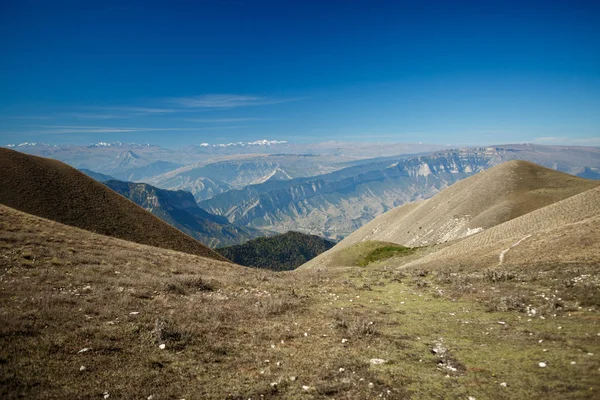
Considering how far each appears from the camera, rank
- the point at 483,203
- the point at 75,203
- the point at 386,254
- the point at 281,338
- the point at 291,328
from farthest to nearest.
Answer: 1. the point at 483,203
2. the point at 386,254
3. the point at 75,203
4. the point at 291,328
5. the point at 281,338

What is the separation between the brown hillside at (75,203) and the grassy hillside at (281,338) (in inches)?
1217

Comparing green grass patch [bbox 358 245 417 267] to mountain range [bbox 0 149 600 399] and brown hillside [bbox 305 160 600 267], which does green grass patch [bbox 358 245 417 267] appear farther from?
mountain range [bbox 0 149 600 399]

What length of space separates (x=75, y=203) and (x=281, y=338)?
189ft

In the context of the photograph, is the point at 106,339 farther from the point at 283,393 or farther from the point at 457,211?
the point at 457,211

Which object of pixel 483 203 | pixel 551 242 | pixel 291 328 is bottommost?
pixel 483 203

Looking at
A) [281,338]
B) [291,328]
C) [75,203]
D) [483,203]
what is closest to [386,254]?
[483,203]

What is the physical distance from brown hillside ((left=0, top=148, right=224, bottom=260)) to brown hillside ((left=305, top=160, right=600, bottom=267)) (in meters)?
41.7

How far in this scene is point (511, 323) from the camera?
12.9 meters

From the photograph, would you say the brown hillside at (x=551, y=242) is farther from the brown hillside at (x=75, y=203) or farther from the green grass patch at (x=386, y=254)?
the brown hillside at (x=75, y=203)

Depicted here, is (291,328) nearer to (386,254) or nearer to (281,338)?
(281,338)

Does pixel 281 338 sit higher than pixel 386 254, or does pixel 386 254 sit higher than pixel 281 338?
pixel 281 338

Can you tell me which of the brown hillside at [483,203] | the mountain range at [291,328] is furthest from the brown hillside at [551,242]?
the brown hillside at [483,203]

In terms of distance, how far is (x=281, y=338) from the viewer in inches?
464

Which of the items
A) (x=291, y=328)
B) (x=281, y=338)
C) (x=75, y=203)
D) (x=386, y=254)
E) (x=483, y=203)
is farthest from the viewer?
(x=483, y=203)
